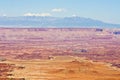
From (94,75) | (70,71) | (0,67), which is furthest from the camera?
(0,67)

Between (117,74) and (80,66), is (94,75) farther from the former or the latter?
(80,66)

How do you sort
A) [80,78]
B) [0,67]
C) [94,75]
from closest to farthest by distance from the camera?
[80,78]
[94,75]
[0,67]

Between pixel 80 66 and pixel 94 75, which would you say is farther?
pixel 80 66

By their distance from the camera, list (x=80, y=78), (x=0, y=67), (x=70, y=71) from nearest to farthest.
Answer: (x=80, y=78) → (x=70, y=71) → (x=0, y=67)

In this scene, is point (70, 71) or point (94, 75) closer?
point (94, 75)

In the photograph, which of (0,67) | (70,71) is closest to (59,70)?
(70,71)

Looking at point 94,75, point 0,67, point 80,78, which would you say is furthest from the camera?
point 0,67

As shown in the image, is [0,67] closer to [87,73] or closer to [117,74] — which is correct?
[87,73]

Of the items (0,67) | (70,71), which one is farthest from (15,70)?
(70,71)
